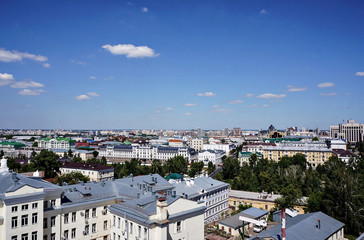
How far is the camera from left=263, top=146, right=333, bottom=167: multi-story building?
9674 centimetres

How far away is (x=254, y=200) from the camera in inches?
1763

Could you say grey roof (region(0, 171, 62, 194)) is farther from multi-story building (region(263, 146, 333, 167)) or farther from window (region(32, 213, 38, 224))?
multi-story building (region(263, 146, 333, 167))

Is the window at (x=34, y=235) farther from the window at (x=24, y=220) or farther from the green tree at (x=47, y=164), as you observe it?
the green tree at (x=47, y=164)

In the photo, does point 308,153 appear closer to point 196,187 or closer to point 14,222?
point 196,187

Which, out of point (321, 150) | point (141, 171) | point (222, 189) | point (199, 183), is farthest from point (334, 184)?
point (321, 150)

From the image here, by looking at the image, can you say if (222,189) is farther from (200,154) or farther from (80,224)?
(200,154)

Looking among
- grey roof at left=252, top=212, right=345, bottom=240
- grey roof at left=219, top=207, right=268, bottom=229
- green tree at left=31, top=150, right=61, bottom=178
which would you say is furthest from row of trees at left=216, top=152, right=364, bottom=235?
green tree at left=31, top=150, right=61, bottom=178

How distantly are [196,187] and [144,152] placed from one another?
92.3 meters

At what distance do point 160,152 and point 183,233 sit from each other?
105734mm

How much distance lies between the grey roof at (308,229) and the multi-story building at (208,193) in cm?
1186

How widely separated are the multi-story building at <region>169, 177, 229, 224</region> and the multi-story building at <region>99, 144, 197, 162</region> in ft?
246

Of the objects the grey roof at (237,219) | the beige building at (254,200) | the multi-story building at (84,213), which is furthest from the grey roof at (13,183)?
the beige building at (254,200)

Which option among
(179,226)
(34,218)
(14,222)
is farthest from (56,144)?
(179,226)

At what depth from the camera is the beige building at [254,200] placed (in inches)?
1730
